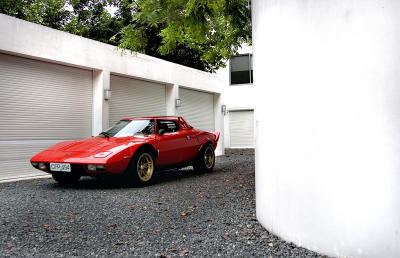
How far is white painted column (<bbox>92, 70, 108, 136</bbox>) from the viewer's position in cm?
1030

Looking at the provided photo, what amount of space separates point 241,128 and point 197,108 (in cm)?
725

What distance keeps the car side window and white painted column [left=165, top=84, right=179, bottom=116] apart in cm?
518

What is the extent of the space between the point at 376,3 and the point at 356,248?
1905mm

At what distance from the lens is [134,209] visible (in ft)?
15.7

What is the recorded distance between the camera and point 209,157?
30.3 ft

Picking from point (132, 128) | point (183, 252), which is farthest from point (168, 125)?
point (183, 252)

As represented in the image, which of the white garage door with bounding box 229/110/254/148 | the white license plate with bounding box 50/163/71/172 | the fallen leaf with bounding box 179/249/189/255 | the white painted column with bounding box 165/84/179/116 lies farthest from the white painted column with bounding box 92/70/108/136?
the white garage door with bounding box 229/110/254/148

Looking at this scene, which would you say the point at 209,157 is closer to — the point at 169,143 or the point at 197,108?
the point at 169,143

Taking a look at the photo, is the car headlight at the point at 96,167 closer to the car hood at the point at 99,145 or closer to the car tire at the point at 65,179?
the car hood at the point at 99,145

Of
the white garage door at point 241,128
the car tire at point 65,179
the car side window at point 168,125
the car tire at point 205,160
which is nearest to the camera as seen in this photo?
the car tire at point 65,179

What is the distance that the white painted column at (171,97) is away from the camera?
1337 cm

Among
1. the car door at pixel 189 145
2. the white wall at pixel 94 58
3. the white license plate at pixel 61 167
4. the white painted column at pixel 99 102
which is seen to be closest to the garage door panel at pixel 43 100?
the white painted column at pixel 99 102

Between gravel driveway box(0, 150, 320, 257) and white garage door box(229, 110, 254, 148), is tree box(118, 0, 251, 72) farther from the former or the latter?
white garage door box(229, 110, 254, 148)

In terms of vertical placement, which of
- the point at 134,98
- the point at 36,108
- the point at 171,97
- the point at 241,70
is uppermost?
the point at 241,70
